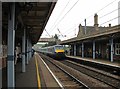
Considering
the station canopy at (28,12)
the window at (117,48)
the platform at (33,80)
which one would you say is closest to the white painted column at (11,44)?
the station canopy at (28,12)

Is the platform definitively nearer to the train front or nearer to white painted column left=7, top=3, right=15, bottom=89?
white painted column left=7, top=3, right=15, bottom=89

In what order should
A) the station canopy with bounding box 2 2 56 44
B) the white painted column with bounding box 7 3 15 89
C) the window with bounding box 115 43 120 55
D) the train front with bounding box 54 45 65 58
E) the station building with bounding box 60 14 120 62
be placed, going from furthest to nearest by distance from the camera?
the train front with bounding box 54 45 65 58, the window with bounding box 115 43 120 55, the station building with bounding box 60 14 120 62, the station canopy with bounding box 2 2 56 44, the white painted column with bounding box 7 3 15 89

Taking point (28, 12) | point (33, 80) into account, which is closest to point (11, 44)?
point (28, 12)

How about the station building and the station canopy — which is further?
the station building

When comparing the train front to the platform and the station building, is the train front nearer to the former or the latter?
the station building

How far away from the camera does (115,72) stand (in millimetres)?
20094

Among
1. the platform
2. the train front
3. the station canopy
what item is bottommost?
the platform

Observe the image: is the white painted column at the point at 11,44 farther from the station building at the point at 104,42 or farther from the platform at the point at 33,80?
the station building at the point at 104,42

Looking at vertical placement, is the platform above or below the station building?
below

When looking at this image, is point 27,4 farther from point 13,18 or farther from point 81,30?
point 81,30

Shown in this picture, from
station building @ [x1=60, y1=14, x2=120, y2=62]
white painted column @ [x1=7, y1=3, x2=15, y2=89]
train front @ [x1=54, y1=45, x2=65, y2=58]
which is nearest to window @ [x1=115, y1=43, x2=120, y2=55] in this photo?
station building @ [x1=60, y1=14, x2=120, y2=62]

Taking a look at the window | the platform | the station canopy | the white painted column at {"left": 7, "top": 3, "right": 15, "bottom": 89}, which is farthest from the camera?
the window

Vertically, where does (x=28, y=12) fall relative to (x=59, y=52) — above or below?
above

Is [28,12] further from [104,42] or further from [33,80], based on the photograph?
[104,42]
